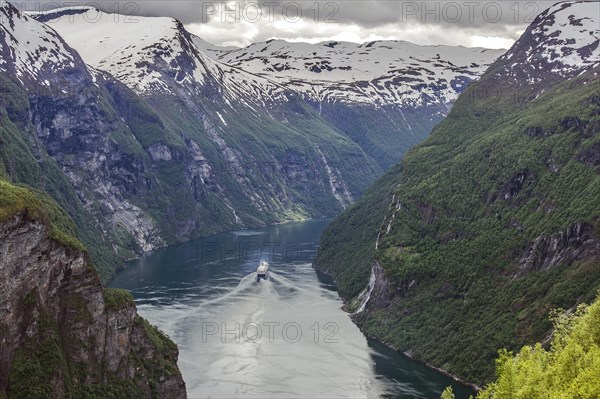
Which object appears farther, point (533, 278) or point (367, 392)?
point (533, 278)

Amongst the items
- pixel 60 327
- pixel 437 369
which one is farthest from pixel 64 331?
pixel 437 369

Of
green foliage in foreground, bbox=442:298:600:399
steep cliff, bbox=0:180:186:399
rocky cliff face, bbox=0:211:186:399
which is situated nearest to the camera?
green foliage in foreground, bbox=442:298:600:399

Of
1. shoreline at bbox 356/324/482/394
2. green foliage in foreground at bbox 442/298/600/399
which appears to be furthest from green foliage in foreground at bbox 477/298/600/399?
shoreline at bbox 356/324/482/394

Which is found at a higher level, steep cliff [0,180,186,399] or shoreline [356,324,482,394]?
steep cliff [0,180,186,399]

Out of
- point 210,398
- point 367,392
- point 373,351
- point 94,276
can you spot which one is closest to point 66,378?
point 94,276

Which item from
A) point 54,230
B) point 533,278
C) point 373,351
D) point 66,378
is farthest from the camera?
point 373,351

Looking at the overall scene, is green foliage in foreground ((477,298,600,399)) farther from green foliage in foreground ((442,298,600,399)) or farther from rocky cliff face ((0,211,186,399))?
rocky cliff face ((0,211,186,399))

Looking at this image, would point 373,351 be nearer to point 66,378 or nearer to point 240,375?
point 240,375
